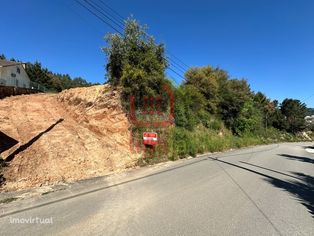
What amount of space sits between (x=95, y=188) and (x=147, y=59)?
34.2ft

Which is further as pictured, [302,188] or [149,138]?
[149,138]

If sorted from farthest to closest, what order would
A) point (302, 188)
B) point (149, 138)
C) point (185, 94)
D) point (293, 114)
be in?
point (293, 114) < point (185, 94) < point (149, 138) < point (302, 188)

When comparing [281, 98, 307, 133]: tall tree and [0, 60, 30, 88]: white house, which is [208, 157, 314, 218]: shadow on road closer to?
[0, 60, 30, 88]: white house

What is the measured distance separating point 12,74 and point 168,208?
46.0 meters

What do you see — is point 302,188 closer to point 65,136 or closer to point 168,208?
point 168,208

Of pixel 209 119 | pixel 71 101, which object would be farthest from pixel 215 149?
pixel 71 101

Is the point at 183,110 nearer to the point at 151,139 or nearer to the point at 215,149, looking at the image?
the point at 215,149

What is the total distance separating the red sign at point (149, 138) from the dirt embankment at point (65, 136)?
0.98 meters

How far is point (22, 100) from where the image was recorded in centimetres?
1764

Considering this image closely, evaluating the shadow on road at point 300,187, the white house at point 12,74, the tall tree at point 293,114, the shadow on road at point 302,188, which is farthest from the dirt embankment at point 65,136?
the tall tree at point 293,114

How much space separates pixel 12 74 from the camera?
43625mm

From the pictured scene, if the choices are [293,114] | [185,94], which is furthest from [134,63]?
[293,114]

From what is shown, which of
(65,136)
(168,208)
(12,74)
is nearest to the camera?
(168,208)

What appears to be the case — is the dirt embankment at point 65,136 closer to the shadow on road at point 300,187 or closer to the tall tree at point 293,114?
the shadow on road at point 300,187
